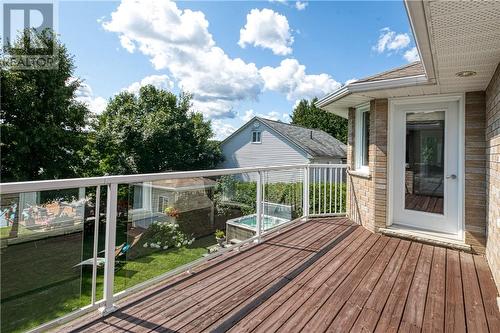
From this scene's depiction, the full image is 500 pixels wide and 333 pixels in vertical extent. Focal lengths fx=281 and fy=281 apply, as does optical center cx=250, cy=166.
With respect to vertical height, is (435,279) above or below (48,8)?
below

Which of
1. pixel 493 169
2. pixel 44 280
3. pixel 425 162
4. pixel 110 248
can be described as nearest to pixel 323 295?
pixel 110 248

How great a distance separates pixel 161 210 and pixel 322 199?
4.38 metres

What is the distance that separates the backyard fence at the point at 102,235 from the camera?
1824mm

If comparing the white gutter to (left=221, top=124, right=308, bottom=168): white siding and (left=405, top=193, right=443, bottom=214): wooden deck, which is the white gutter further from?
(left=221, top=124, right=308, bottom=168): white siding

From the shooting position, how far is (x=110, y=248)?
7.63 ft

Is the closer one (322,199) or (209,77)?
(322,199)

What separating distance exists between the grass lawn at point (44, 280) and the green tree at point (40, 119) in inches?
424

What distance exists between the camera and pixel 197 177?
3.13 meters

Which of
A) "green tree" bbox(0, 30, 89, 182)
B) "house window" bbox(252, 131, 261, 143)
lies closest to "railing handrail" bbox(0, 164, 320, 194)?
"green tree" bbox(0, 30, 89, 182)

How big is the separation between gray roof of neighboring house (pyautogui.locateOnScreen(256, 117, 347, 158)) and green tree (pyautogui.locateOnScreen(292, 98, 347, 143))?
39.5 ft

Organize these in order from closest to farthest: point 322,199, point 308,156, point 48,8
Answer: point 322,199 < point 48,8 < point 308,156

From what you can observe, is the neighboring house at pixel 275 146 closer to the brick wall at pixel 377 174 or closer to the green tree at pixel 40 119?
the green tree at pixel 40 119

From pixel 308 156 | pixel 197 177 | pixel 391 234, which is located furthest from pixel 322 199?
pixel 308 156

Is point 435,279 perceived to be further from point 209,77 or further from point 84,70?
point 209,77
